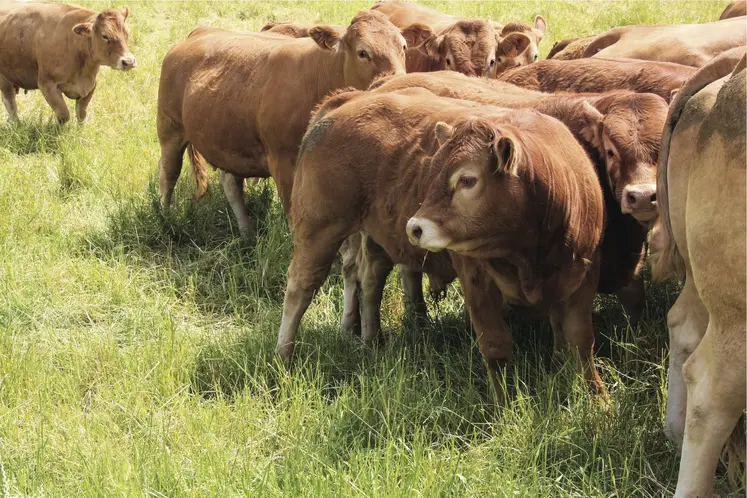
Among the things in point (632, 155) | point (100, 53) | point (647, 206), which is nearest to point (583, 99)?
point (632, 155)

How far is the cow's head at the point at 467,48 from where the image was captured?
8.24m

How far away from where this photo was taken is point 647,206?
4531mm

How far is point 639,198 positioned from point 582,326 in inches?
27.2

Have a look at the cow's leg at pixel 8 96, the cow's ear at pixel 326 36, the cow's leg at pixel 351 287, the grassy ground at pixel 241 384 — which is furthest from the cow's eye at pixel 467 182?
the cow's leg at pixel 8 96

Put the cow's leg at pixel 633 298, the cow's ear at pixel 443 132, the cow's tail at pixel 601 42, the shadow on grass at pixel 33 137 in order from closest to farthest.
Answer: the cow's ear at pixel 443 132, the cow's leg at pixel 633 298, the cow's tail at pixel 601 42, the shadow on grass at pixel 33 137

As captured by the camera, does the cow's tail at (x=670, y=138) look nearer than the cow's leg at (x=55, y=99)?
Yes

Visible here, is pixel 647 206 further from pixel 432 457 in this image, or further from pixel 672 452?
pixel 432 457

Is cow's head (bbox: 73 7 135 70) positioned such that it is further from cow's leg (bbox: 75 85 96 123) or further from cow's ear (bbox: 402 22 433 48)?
cow's ear (bbox: 402 22 433 48)

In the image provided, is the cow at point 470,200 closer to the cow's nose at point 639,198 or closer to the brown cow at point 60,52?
the cow's nose at point 639,198

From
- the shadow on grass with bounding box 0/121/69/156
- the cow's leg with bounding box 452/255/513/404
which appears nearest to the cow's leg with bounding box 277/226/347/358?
the cow's leg with bounding box 452/255/513/404

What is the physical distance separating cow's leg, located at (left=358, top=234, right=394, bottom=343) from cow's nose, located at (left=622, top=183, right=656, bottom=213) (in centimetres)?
174

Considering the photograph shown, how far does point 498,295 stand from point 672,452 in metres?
1.12

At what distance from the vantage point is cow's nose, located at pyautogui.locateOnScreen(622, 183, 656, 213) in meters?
4.51

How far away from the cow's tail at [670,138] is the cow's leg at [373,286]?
2091mm
